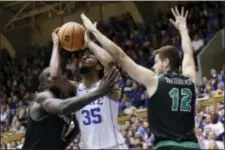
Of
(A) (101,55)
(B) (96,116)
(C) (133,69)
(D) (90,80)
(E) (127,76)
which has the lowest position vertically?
(E) (127,76)

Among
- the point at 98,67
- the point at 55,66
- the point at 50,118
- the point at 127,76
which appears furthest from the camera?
the point at 127,76

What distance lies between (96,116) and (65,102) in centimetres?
91

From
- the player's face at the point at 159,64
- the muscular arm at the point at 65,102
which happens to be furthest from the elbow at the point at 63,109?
the player's face at the point at 159,64

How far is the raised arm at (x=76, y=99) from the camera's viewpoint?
3.41m

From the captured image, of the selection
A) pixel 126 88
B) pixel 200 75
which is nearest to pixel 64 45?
pixel 126 88

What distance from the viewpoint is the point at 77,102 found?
360cm

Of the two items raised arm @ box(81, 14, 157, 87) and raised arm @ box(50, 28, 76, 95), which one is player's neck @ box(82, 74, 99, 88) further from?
raised arm @ box(81, 14, 157, 87)

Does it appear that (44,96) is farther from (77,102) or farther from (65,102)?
(77,102)

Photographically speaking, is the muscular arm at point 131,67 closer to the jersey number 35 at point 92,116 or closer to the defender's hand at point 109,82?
the defender's hand at point 109,82

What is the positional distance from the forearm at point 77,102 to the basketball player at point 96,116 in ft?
2.66

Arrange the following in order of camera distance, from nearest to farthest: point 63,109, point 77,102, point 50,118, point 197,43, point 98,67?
1. point 77,102
2. point 63,109
3. point 50,118
4. point 98,67
5. point 197,43

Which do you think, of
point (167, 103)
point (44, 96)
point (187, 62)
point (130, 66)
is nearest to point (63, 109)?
point (44, 96)

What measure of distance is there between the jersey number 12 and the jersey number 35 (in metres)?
0.96

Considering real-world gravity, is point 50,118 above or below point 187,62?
below
